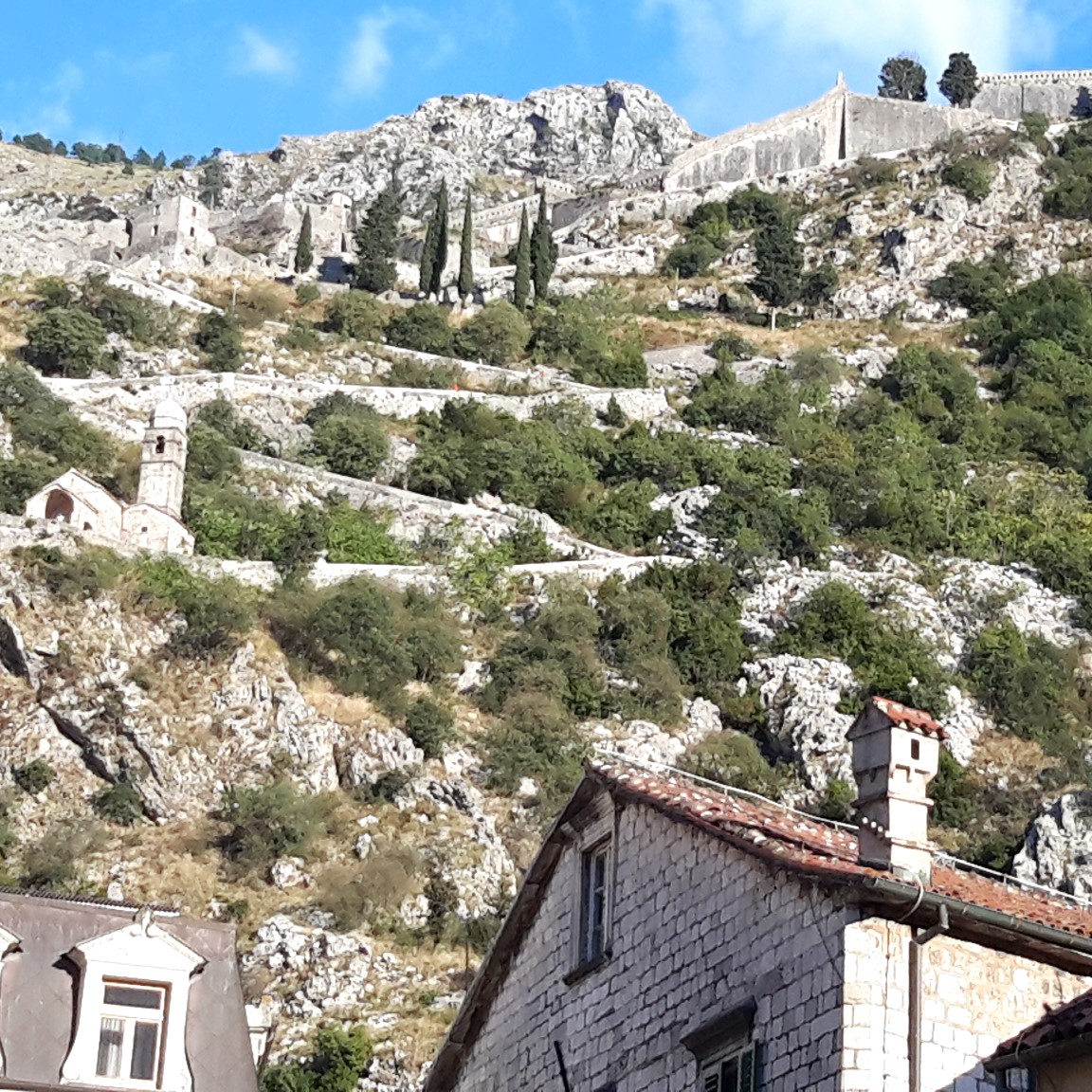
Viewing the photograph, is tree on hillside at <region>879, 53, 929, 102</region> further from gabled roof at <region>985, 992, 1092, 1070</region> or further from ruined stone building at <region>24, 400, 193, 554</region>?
gabled roof at <region>985, 992, 1092, 1070</region>

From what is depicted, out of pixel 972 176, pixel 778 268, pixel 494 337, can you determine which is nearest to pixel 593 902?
pixel 494 337

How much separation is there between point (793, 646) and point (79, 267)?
148ft

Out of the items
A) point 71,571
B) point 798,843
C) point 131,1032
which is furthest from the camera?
point 71,571

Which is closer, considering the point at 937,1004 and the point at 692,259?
the point at 937,1004

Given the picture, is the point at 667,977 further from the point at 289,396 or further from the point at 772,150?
the point at 772,150

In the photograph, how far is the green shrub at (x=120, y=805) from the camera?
60344 mm

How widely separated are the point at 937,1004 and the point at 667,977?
2.62 meters

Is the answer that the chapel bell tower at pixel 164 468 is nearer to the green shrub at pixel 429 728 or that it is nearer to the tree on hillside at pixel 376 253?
the green shrub at pixel 429 728

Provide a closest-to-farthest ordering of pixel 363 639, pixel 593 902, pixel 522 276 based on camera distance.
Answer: pixel 593 902, pixel 363 639, pixel 522 276

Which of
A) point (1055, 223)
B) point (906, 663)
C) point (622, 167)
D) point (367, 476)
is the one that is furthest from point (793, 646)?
point (622, 167)

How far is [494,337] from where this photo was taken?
10131cm

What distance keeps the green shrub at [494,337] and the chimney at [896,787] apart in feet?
277

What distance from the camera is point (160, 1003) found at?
60.3 feet

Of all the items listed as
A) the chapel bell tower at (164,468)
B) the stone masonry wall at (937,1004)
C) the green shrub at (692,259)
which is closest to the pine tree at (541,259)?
the green shrub at (692,259)
